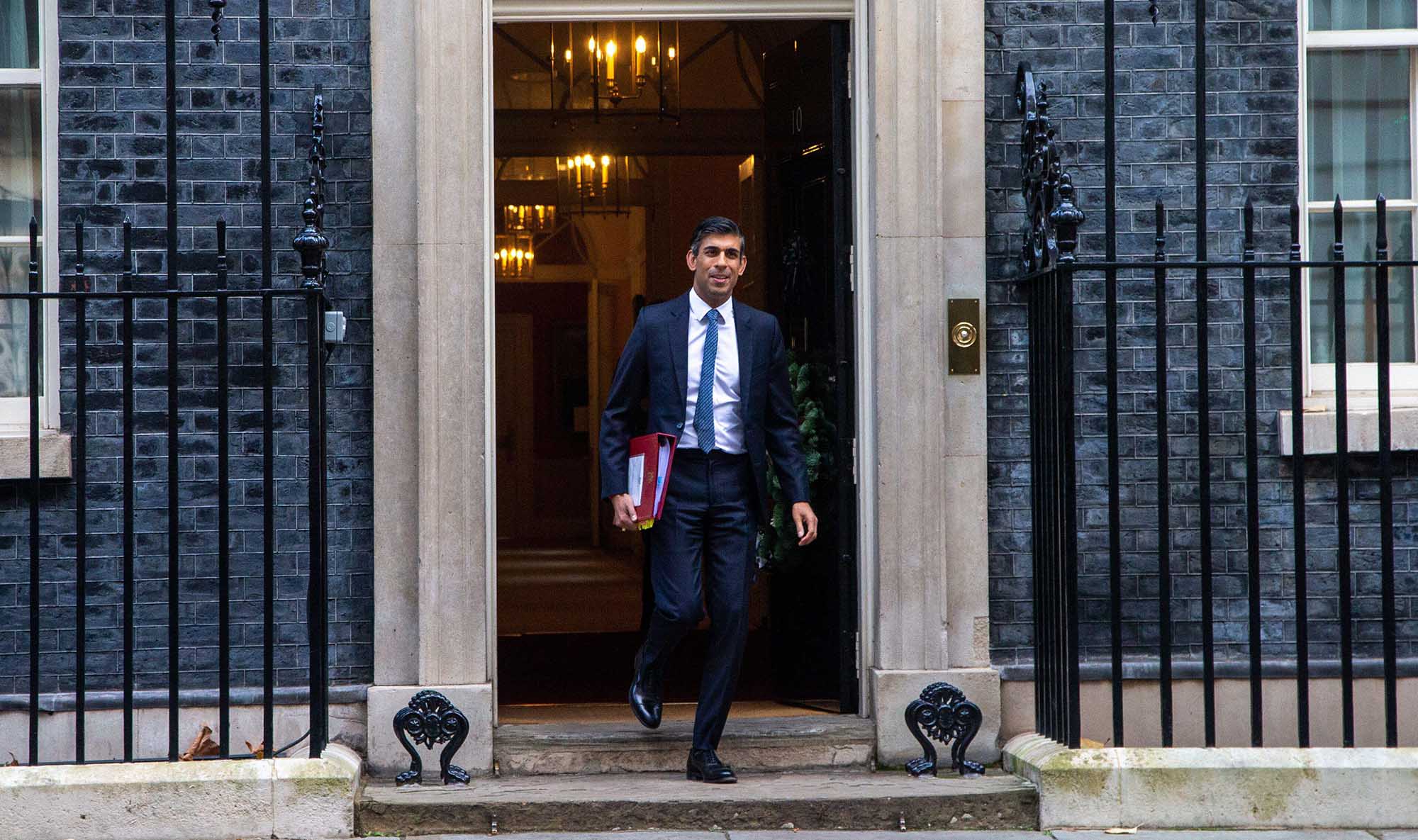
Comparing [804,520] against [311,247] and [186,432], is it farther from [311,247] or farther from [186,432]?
[186,432]

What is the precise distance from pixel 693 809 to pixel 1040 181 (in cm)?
256

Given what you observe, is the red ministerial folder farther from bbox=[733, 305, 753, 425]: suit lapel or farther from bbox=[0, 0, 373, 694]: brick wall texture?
bbox=[0, 0, 373, 694]: brick wall texture

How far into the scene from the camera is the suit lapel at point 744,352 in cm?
568

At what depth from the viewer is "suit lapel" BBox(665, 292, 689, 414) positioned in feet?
18.6

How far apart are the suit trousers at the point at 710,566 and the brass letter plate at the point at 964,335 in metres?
0.98

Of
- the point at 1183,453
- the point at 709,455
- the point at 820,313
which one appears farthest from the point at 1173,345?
the point at 709,455

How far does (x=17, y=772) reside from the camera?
5.13 m

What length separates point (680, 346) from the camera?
5.68 m

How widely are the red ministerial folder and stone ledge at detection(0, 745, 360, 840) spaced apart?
53.3 inches

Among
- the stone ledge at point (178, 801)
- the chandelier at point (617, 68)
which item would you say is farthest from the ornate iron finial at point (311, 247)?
the chandelier at point (617, 68)

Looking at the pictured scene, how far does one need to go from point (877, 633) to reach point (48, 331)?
3417mm

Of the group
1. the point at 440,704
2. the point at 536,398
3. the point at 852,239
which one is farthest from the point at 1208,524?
the point at 536,398

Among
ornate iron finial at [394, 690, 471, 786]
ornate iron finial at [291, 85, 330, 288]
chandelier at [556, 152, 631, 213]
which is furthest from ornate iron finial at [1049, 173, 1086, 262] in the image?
chandelier at [556, 152, 631, 213]

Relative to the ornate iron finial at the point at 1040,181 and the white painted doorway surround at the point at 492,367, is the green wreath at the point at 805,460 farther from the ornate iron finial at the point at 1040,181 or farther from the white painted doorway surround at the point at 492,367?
the ornate iron finial at the point at 1040,181
